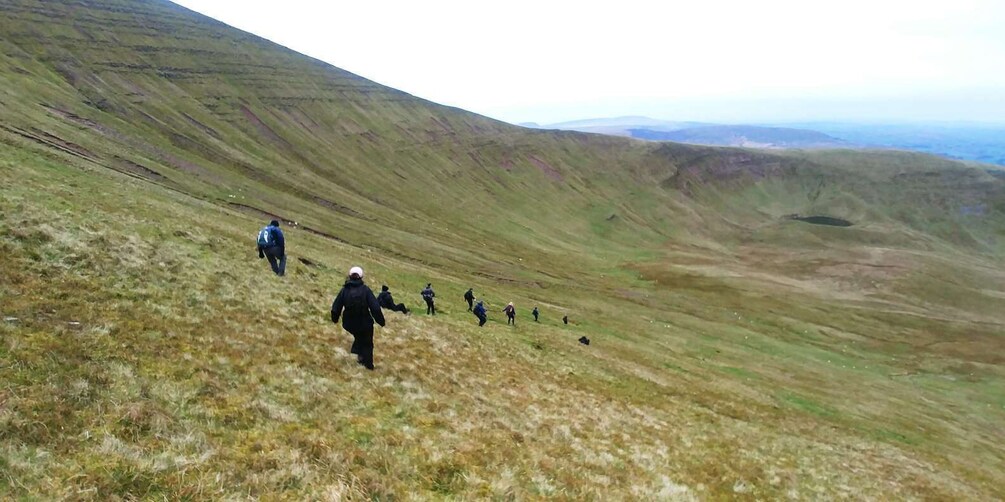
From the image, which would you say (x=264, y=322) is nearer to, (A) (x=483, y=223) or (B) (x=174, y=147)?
(B) (x=174, y=147)

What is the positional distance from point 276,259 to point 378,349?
12.0 m

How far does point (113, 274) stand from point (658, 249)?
148m

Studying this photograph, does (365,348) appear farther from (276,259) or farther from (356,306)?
(276,259)

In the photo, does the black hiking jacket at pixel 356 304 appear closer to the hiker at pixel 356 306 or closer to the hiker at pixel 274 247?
the hiker at pixel 356 306

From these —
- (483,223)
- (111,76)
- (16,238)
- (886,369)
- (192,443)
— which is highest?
(111,76)

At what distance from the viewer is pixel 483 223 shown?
427ft

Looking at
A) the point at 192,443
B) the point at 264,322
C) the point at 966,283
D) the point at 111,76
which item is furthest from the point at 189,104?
the point at 966,283

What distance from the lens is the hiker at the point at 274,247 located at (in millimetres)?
30591

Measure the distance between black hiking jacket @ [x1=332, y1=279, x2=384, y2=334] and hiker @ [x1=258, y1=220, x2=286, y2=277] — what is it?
14289mm

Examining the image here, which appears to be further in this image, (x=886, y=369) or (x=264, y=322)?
(x=886, y=369)

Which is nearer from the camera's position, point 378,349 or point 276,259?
point 378,349

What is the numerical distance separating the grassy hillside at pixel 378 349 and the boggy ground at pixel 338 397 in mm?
114

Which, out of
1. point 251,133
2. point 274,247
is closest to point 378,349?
point 274,247

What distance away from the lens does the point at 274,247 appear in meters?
30.7
